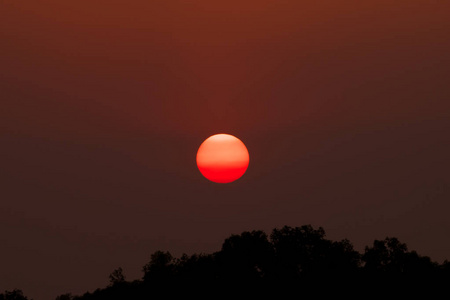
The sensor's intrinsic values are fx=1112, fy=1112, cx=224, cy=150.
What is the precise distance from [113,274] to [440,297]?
45535 millimetres

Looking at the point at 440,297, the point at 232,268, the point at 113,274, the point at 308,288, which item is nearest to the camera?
the point at 440,297

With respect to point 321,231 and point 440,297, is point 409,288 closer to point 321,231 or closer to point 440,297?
point 440,297

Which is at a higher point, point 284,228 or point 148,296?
point 284,228

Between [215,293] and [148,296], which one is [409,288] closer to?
[215,293]

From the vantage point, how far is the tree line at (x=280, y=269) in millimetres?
122750

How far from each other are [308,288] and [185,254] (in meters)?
20.5

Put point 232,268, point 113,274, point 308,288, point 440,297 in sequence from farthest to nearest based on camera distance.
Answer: point 113,274 → point 232,268 → point 308,288 → point 440,297

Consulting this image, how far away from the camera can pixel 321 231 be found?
133375mm

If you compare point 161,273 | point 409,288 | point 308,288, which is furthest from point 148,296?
point 409,288

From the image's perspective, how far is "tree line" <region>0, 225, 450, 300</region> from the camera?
403 feet

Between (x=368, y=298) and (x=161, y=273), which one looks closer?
(x=368, y=298)

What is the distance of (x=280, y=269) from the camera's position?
130 metres

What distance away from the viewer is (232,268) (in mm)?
129750

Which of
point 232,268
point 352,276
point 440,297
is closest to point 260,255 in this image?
point 232,268
